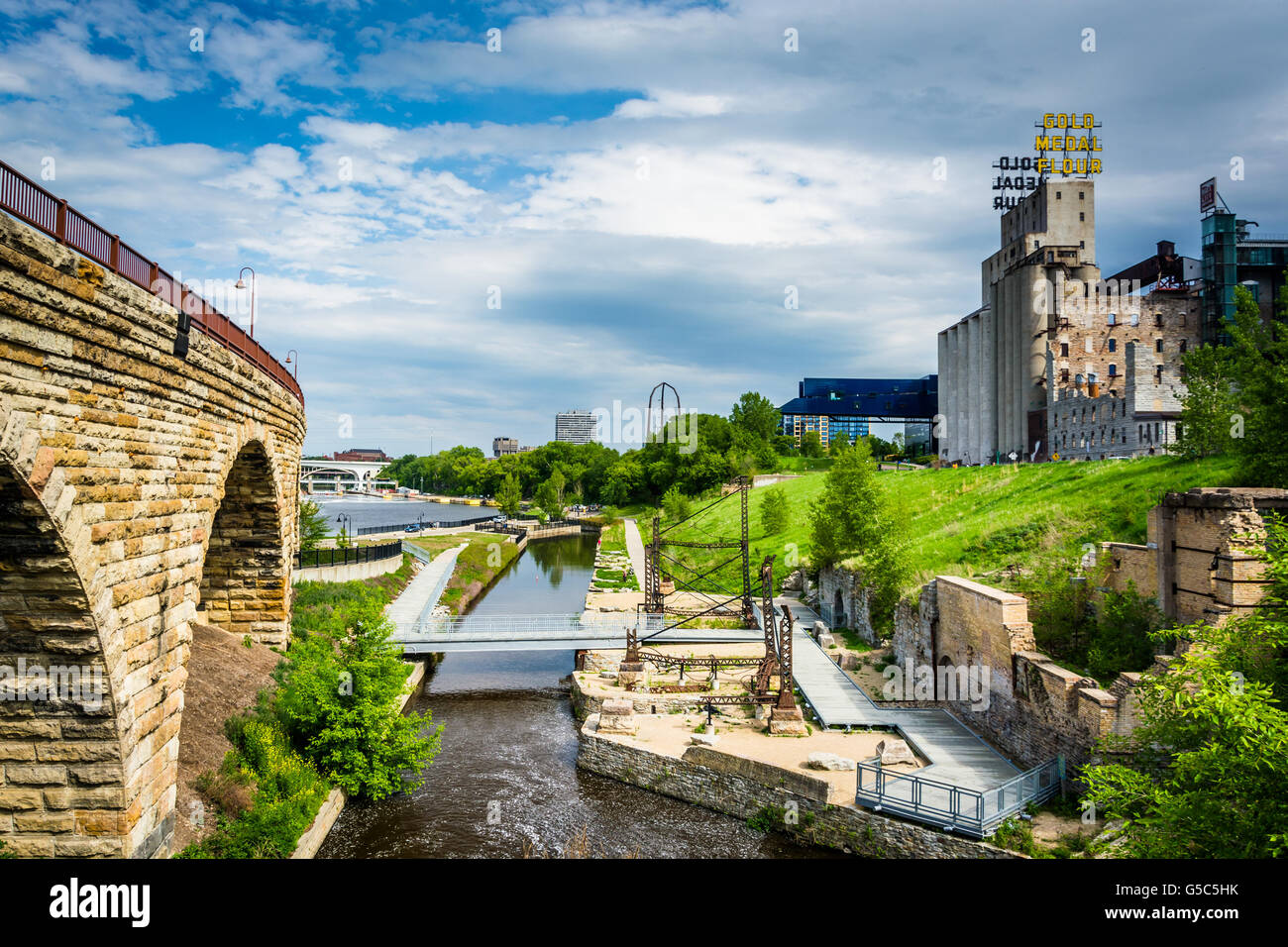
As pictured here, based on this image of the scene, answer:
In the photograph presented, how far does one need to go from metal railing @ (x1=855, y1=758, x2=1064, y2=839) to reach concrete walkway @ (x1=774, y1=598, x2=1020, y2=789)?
753mm

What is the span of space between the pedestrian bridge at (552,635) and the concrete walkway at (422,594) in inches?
39.6

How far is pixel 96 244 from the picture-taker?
9.15 m

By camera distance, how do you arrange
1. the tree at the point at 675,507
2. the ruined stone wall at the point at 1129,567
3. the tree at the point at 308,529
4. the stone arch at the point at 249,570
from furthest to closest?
the tree at the point at 675,507 < the tree at the point at 308,529 < the stone arch at the point at 249,570 < the ruined stone wall at the point at 1129,567

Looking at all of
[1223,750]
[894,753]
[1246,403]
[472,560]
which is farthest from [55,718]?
[472,560]

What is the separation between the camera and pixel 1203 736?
11.8 m

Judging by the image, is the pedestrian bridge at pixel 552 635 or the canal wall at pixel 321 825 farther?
the pedestrian bridge at pixel 552 635

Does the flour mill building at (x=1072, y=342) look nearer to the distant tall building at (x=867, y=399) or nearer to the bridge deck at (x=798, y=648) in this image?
the bridge deck at (x=798, y=648)

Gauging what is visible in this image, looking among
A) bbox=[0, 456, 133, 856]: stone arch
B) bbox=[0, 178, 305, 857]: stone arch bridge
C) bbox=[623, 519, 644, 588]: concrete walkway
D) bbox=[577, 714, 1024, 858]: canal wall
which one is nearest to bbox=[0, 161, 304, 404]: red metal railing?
bbox=[0, 178, 305, 857]: stone arch bridge

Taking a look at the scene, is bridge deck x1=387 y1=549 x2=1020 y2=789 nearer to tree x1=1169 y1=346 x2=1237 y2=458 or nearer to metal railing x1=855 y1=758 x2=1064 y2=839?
metal railing x1=855 y1=758 x2=1064 y2=839

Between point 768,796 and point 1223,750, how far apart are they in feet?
28.7

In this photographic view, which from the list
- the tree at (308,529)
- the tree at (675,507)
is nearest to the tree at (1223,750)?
the tree at (308,529)

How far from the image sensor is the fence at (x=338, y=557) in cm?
3406

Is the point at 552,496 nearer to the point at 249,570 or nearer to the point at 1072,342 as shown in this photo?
the point at 1072,342
